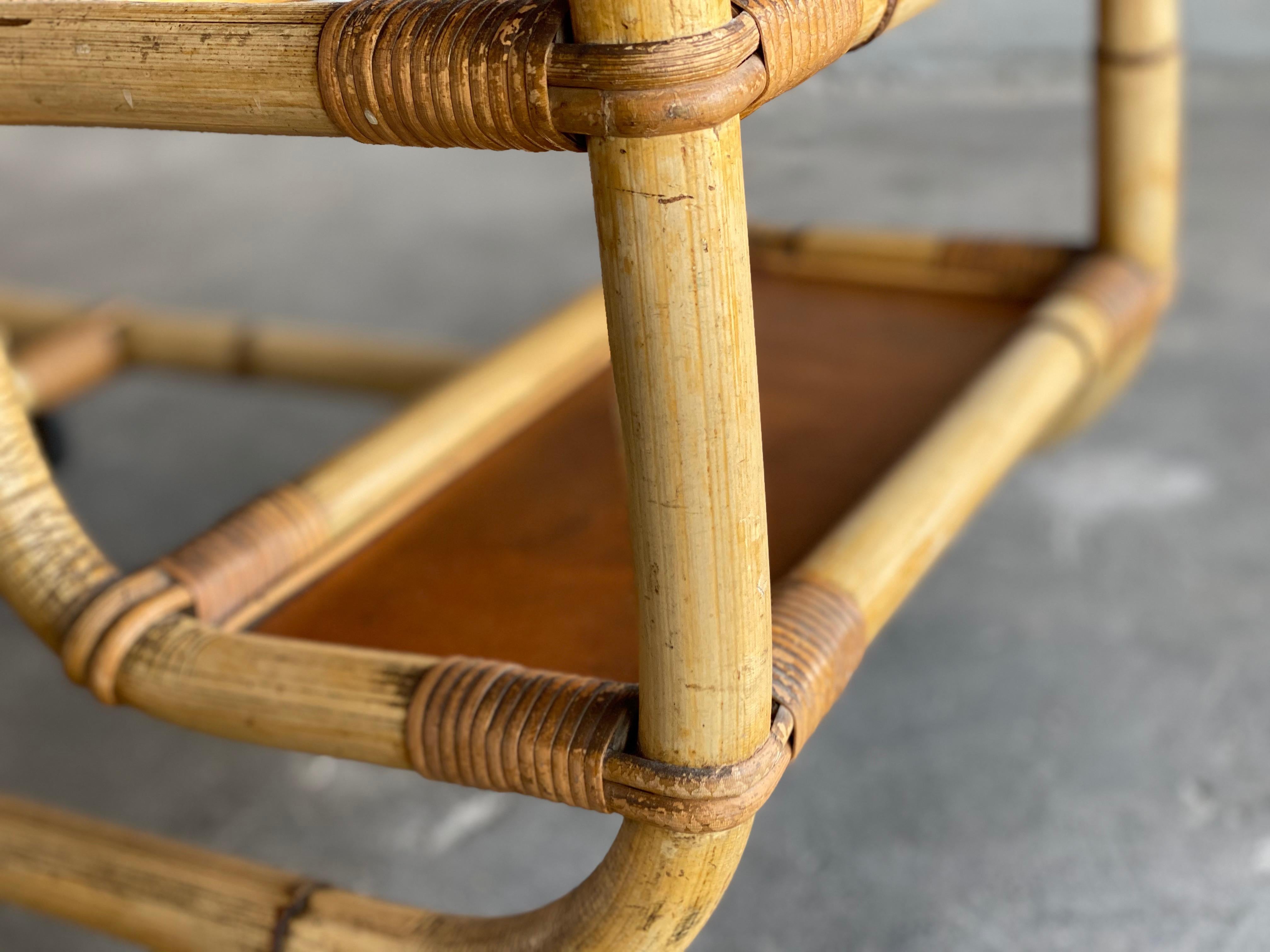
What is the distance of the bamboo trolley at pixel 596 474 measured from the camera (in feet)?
1.10

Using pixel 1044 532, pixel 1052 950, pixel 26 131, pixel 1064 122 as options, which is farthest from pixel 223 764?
pixel 26 131

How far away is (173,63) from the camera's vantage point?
389 millimetres

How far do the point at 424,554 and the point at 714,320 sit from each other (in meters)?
0.38

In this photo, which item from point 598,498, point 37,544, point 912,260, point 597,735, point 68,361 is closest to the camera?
point 597,735

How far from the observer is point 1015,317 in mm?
864

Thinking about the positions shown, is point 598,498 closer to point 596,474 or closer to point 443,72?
point 596,474

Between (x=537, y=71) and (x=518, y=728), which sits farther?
(x=518, y=728)

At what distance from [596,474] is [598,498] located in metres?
0.03

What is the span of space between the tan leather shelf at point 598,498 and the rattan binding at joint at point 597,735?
0.33 ft

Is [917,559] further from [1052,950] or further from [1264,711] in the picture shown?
[1264,711]

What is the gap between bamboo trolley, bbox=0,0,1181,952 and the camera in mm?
335

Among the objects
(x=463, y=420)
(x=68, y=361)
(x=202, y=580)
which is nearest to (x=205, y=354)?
(x=68, y=361)

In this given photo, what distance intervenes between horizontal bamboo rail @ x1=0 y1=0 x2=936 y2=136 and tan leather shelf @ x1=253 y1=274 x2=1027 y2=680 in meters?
0.27

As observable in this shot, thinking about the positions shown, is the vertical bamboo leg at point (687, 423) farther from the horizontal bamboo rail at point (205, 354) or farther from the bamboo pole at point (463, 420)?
the horizontal bamboo rail at point (205, 354)
